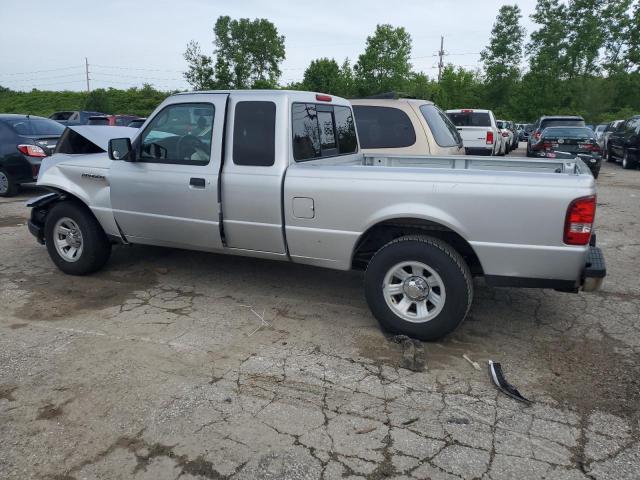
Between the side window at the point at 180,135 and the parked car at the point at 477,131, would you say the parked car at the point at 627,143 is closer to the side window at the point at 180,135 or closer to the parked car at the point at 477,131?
the parked car at the point at 477,131

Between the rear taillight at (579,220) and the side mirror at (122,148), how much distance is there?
3807 millimetres

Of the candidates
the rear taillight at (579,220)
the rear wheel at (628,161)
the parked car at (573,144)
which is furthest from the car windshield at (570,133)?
the rear taillight at (579,220)

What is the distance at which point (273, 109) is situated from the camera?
14.4 ft

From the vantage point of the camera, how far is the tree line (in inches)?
1503

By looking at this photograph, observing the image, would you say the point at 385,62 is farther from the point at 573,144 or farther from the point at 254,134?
the point at 254,134

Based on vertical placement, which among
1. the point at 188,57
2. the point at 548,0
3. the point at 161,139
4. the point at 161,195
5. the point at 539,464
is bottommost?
the point at 539,464

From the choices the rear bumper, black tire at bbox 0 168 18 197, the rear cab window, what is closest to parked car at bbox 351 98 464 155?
the rear bumper

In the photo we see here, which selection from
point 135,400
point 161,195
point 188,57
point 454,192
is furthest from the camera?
point 188,57

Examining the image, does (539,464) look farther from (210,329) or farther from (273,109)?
(273,109)

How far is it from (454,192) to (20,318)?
3797 millimetres

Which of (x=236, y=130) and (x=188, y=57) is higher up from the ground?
(x=188, y=57)

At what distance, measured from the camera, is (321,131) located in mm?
4891

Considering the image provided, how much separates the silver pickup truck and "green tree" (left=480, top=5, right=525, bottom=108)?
44.3 m

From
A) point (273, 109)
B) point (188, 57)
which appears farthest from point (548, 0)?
point (273, 109)
